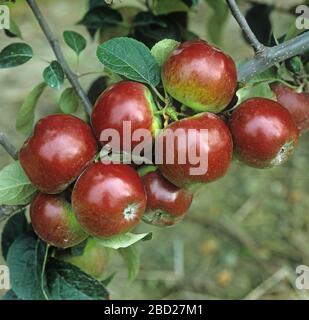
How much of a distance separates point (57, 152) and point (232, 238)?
130cm

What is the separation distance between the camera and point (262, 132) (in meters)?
0.70

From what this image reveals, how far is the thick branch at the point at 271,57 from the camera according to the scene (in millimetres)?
739

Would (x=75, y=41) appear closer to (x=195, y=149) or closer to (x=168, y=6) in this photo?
(x=168, y=6)

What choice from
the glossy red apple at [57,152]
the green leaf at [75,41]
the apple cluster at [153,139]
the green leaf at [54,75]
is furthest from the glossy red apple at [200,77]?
the green leaf at [75,41]

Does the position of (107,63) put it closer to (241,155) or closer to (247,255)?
(241,155)

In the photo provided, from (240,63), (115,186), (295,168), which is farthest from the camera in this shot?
(295,168)

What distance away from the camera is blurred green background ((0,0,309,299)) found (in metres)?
1.83

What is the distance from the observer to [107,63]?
72cm

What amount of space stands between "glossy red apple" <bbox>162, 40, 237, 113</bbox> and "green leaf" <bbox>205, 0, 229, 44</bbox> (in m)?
0.45

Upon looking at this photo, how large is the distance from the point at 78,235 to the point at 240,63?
0.28m

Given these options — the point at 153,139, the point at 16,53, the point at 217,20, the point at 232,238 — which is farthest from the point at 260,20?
the point at 232,238

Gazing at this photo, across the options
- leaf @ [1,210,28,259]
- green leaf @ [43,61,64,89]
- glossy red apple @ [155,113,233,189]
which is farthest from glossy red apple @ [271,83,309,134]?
leaf @ [1,210,28,259]

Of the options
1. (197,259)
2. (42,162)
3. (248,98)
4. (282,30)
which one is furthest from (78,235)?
(282,30)

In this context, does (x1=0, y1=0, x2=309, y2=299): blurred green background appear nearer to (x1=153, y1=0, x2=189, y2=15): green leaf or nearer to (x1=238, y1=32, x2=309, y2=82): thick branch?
(x1=153, y1=0, x2=189, y2=15): green leaf
